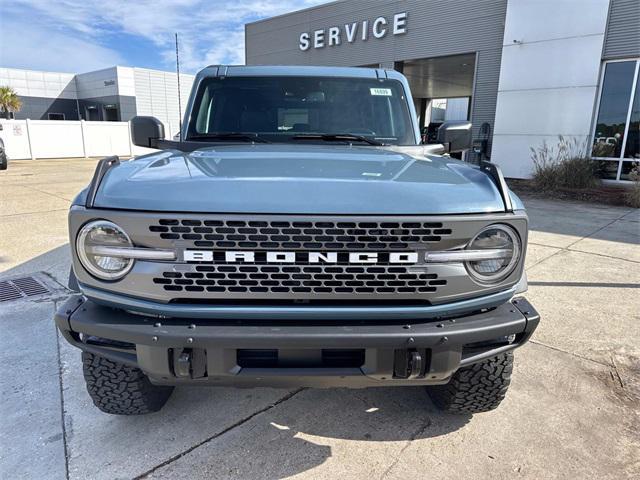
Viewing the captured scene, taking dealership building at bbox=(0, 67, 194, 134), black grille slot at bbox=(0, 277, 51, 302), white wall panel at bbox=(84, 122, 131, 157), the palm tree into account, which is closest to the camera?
black grille slot at bbox=(0, 277, 51, 302)

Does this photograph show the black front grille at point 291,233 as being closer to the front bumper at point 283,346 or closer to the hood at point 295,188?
the hood at point 295,188

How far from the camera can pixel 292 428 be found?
7.72 feet

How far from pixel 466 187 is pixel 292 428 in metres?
1.53

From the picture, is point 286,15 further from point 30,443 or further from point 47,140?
point 30,443

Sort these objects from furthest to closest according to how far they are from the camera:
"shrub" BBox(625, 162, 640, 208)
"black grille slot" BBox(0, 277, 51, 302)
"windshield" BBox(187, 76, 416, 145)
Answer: "shrub" BBox(625, 162, 640, 208) < "black grille slot" BBox(0, 277, 51, 302) < "windshield" BBox(187, 76, 416, 145)

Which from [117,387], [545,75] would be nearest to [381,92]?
[117,387]

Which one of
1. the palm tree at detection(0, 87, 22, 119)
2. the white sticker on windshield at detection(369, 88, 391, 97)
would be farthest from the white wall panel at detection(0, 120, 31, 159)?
the white sticker on windshield at detection(369, 88, 391, 97)

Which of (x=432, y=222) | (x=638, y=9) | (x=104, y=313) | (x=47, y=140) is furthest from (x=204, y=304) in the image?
(x=47, y=140)

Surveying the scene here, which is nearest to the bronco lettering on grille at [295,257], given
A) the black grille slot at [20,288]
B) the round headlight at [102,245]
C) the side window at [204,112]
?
the round headlight at [102,245]

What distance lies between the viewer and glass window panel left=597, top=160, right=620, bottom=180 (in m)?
12.5

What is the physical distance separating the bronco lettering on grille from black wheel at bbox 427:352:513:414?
2.75 feet

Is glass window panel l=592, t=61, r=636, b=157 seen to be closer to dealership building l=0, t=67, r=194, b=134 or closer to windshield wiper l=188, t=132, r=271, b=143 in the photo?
windshield wiper l=188, t=132, r=271, b=143

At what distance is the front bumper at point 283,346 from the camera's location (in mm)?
1695

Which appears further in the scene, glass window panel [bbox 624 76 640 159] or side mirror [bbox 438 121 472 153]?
glass window panel [bbox 624 76 640 159]
